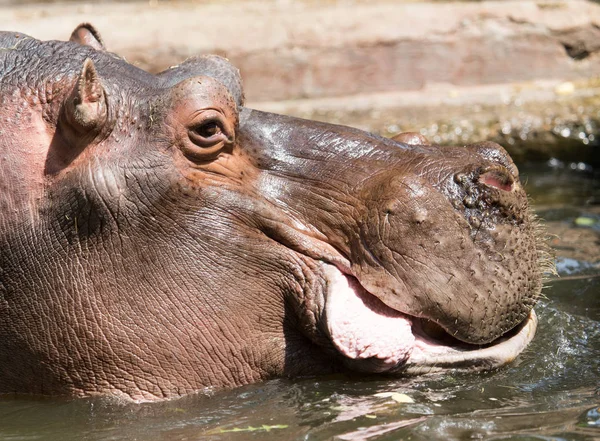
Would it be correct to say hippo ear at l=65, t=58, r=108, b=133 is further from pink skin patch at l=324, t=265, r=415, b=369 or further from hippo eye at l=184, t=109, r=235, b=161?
pink skin patch at l=324, t=265, r=415, b=369

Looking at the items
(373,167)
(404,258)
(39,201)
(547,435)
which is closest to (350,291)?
(404,258)

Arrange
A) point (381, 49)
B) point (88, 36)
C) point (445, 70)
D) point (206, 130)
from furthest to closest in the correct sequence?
1. point (445, 70)
2. point (381, 49)
3. point (88, 36)
4. point (206, 130)

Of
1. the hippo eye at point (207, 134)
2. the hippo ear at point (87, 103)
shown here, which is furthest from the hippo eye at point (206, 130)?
the hippo ear at point (87, 103)

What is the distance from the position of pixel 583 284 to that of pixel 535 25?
4.54 meters

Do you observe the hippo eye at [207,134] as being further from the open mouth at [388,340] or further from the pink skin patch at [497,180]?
the pink skin patch at [497,180]

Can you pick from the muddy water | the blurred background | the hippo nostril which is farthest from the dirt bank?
the muddy water

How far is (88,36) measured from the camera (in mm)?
4871

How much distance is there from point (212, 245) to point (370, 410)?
928 mm

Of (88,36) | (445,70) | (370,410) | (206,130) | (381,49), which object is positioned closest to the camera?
(370,410)

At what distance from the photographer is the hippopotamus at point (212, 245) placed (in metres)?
4.01

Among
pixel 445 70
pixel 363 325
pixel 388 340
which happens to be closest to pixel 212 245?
pixel 363 325

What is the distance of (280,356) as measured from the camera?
165 inches

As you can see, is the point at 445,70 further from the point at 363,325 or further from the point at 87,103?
the point at 87,103

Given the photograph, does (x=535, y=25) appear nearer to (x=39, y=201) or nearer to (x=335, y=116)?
(x=335, y=116)
